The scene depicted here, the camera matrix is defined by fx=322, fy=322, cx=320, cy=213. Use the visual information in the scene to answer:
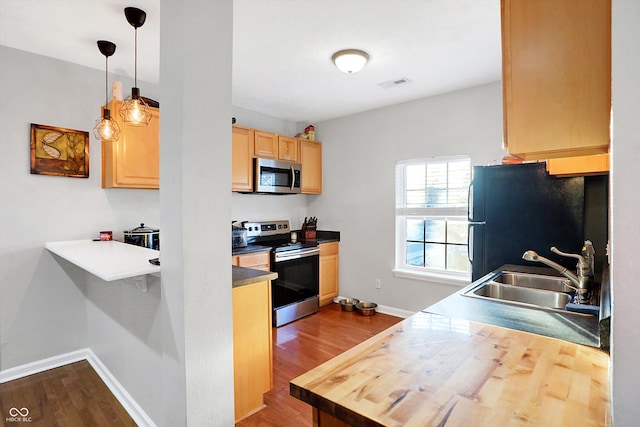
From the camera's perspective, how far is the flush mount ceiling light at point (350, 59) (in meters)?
2.51

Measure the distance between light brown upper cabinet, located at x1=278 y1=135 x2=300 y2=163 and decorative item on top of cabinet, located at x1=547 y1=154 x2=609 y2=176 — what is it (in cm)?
298

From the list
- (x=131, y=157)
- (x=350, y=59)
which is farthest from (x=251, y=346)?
(x=350, y=59)

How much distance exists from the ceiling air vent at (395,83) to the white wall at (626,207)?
2.64 metres

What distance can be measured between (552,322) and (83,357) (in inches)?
137

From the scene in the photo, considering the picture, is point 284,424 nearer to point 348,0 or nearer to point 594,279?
point 594,279

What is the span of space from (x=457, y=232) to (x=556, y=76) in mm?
2741

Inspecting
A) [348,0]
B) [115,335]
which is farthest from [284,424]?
[348,0]

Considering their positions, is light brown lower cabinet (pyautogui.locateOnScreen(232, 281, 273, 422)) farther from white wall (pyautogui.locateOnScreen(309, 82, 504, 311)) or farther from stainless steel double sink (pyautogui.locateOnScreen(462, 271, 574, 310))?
white wall (pyautogui.locateOnScreen(309, 82, 504, 311))

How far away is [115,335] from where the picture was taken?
2.24 metres

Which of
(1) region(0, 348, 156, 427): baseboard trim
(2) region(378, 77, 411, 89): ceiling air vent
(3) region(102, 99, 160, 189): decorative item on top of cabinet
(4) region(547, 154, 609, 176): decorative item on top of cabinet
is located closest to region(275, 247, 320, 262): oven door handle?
(3) region(102, 99, 160, 189): decorative item on top of cabinet

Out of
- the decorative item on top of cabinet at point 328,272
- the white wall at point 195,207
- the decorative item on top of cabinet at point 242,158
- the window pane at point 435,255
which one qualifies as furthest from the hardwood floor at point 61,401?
the window pane at point 435,255

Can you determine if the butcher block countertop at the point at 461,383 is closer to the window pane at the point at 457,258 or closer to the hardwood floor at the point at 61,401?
the hardwood floor at the point at 61,401

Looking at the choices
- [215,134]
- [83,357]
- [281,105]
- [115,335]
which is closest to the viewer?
[215,134]

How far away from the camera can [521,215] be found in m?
2.46
